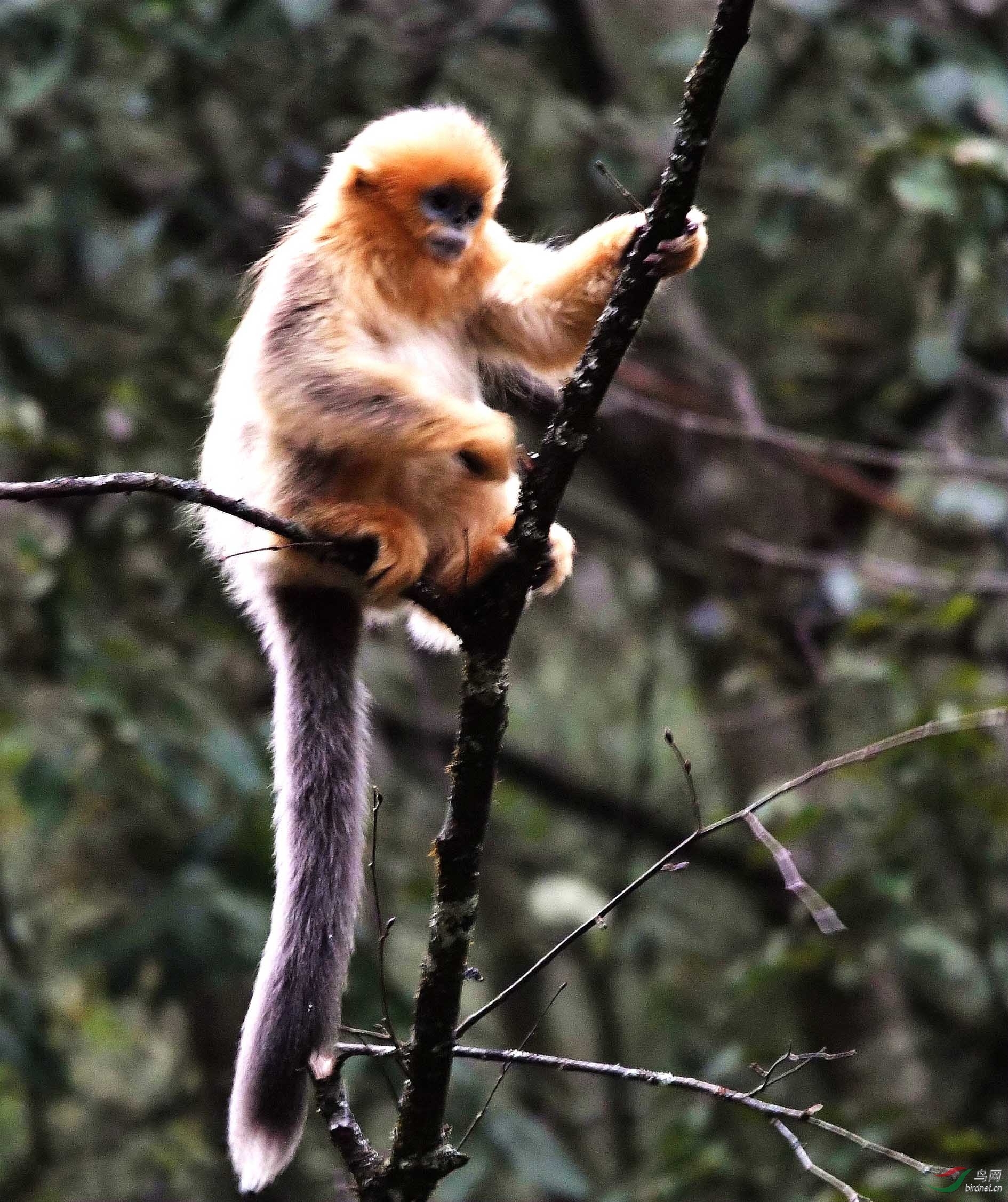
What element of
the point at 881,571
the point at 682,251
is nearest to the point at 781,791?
the point at 682,251

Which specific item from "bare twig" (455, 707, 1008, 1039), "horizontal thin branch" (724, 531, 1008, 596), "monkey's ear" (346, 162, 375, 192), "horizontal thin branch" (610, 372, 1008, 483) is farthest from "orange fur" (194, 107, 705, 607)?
"horizontal thin branch" (724, 531, 1008, 596)

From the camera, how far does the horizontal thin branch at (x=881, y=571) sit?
412cm

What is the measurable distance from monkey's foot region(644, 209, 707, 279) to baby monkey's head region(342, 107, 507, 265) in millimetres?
607

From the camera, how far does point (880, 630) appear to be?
15.7 ft

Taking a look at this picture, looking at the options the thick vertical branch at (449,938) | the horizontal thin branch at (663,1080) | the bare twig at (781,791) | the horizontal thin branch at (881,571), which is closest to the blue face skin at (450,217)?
the thick vertical branch at (449,938)

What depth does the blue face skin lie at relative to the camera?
295 centimetres

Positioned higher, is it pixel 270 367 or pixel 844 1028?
pixel 270 367

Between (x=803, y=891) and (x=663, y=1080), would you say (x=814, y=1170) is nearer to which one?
(x=663, y=1080)

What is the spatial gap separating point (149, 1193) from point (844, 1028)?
2558 mm

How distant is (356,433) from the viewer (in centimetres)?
264

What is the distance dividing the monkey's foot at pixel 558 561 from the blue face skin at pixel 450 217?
0.56 m

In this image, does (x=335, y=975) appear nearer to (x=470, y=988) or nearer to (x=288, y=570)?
(x=288, y=570)

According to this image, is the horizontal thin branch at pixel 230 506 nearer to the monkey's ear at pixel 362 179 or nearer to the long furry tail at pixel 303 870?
the long furry tail at pixel 303 870

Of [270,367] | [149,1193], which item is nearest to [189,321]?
[270,367]
